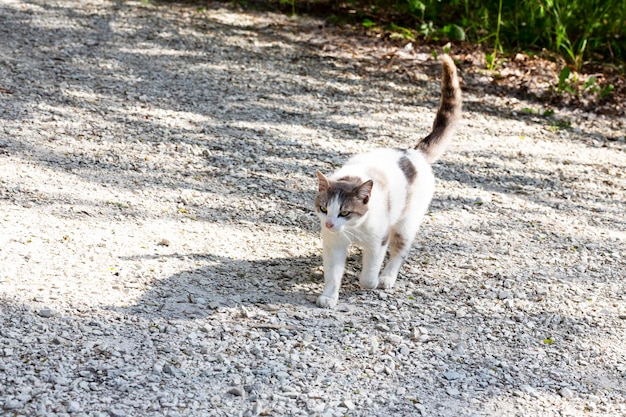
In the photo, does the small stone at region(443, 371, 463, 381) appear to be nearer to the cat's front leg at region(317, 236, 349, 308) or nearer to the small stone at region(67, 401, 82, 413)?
the cat's front leg at region(317, 236, 349, 308)

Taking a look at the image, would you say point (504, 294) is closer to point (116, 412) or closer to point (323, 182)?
point (323, 182)

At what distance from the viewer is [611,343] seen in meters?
3.64

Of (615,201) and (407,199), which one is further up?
(407,199)

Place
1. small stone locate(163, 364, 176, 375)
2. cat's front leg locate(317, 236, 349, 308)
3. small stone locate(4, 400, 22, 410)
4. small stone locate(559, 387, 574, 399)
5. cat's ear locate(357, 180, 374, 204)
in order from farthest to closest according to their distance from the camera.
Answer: cat's front leg locate(317, 236, 349, 308) → cat's ear locate(357, 180, 374, 204) → small stone locate(559, 387, 574, 399) → small stone locate(163, 364, 176, 375) → small stone locate(4, 400, 22, 410)

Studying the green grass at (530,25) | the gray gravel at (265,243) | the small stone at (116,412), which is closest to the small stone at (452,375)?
the gray gravel at (265,243)

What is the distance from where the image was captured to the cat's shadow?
354cm

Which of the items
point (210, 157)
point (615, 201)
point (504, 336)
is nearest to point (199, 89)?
point (210, 157)

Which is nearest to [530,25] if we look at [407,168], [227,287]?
[407,168]

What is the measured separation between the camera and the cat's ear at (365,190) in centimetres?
351

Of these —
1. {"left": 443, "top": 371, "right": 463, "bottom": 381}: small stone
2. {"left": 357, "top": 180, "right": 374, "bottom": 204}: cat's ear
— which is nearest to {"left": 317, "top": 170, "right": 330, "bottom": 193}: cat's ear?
{"left": 357, "top": 180, "right": 374, "bottom": 204}: cat's ear

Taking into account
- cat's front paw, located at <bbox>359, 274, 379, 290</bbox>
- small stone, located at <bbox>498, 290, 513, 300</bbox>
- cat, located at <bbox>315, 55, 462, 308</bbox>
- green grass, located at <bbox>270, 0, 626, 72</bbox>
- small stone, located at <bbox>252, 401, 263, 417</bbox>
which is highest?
green grass, located at <bbox>270, 0, 626, 72</bbox>

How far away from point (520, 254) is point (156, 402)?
238 cm

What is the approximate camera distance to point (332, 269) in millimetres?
3695

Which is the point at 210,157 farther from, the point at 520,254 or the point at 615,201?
the point at 615,201
